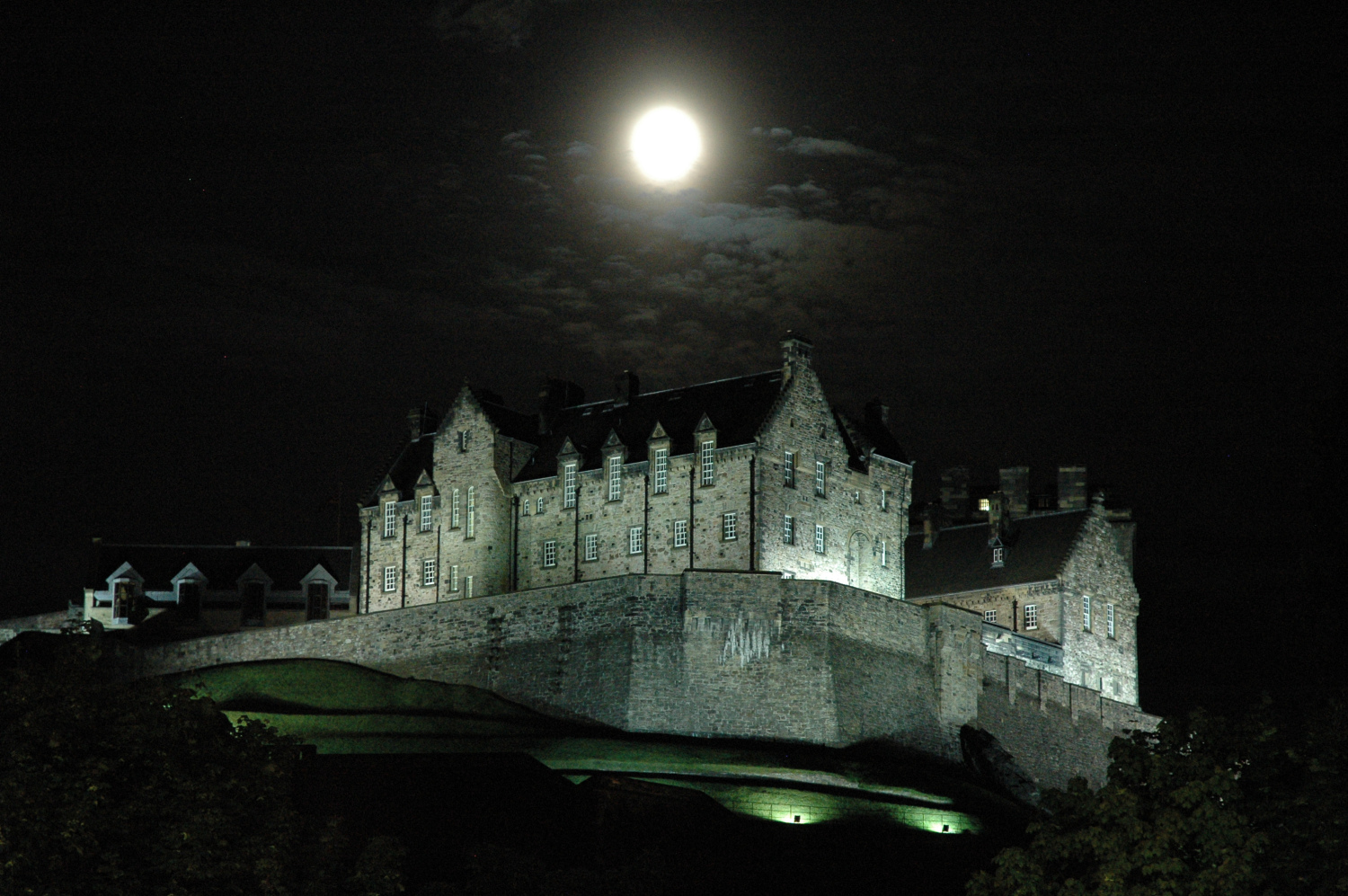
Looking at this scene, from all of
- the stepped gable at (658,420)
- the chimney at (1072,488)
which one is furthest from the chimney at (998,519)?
the stepped gable at (658,420)

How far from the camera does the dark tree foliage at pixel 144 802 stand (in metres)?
39.6

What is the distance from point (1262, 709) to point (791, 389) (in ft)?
142

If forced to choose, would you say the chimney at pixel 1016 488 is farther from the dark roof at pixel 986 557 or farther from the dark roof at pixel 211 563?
the dark roof at pixel 211 563

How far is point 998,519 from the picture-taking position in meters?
90.7

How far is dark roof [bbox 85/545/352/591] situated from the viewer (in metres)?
101

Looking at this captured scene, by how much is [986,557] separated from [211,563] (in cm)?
4174

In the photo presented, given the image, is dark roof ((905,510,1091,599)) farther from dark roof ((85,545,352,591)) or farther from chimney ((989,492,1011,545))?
dark roof ((85,545,352,591))

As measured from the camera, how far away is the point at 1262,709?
36.9 metres

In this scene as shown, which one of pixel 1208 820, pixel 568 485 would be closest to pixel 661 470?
pixel 568 485

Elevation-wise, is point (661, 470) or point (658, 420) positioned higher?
point (658, 420)

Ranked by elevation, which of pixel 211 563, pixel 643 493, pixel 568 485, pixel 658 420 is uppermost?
pixel 658 420

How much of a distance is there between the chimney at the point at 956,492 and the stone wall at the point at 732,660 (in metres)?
21.9

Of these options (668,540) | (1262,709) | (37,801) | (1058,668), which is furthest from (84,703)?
(1058,668)

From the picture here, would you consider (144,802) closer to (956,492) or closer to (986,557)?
(986,557)
